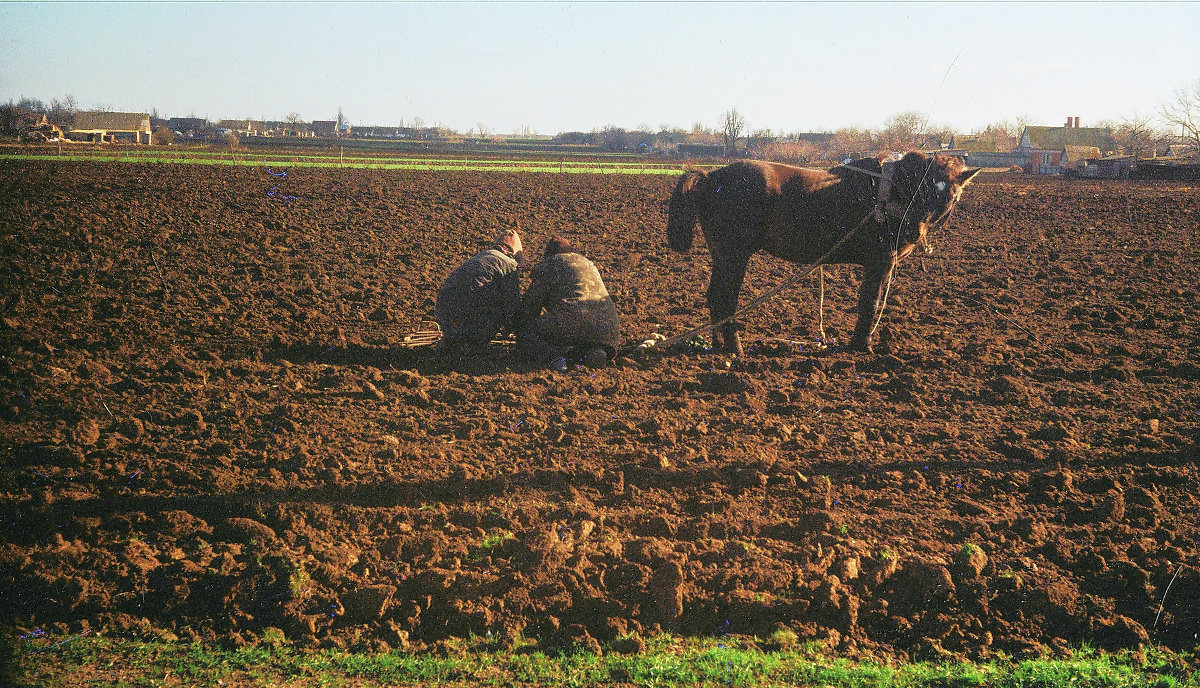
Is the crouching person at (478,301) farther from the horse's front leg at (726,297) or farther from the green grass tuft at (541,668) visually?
the green grass tuft at (541,668)

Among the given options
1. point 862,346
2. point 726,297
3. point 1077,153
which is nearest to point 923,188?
point 862,346

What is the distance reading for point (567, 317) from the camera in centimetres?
855

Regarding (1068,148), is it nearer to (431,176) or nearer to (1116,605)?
(431,176)

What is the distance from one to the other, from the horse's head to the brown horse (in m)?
0.01

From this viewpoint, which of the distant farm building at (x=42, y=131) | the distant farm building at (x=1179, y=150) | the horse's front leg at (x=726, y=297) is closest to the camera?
the horse's front leg at (x=726, y=297)

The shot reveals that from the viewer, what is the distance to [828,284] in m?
14.1

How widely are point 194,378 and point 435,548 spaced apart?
428cm

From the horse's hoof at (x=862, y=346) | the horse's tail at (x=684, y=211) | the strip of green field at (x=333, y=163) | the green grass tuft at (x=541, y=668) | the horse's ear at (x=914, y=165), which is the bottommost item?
the green grass tuft at (x=541, y=668)

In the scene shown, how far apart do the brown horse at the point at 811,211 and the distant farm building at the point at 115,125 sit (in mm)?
78338

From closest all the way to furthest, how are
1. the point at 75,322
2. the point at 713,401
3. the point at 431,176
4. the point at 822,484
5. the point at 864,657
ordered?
1. the point at 864,657
2. the point at 822,484
3. the point at 713,401
4. the point at 75,322
5. the point at 431,176

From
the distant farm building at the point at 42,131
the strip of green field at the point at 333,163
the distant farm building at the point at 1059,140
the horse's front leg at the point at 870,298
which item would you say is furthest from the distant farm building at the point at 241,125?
the horse's front leg at the point at 870,298

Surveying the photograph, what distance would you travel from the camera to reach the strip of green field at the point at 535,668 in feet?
13.3

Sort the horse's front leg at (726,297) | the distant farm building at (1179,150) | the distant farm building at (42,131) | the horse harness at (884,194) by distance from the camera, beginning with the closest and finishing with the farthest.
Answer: the horse harness at (884,194)
the horse's front leg at (726,297)
the distant farm building at (42,131)
the distant farm building at (1179,150)

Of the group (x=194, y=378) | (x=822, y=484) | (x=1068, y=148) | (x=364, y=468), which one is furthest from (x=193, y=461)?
(x=1068, y=148)
